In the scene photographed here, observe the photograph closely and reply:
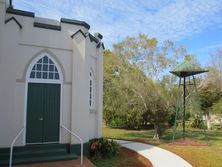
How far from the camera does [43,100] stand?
985 cm

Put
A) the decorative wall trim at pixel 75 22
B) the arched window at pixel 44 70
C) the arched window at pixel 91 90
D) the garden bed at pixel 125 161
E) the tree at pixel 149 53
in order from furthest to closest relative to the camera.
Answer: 1. the tree at pixel 149 53
2. the arched window at pixel 91 90
3. the decorative wall trim at pixel 75 22
4. the arched window at pixel 44 70
5. the garden bed at pixel 125 161

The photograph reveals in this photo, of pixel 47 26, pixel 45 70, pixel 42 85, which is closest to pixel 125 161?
pixel 42 85

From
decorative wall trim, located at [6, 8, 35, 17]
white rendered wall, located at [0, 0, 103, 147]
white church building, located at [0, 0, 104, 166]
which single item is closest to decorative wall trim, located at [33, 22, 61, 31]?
white church building, located at [0, 0, 104, 166]

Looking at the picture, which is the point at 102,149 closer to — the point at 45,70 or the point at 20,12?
the point at 45,70

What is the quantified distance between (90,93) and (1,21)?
503 centimetres

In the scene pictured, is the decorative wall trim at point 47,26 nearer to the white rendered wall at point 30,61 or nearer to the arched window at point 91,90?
the white rendered wall at point 30,61

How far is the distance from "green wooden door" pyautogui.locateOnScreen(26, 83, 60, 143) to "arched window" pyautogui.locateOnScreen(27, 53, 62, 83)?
10.1 inches

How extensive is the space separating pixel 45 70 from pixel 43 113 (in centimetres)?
181

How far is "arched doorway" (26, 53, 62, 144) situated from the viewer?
379 inches

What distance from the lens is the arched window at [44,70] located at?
32.3 ft

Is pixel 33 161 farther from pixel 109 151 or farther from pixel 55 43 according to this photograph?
pixel 55 43

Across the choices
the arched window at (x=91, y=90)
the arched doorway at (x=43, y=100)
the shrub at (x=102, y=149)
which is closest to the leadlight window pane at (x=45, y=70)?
the arched doorway at (x=43, y=100)

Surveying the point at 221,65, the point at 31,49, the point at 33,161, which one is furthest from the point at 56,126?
the point at 221,65

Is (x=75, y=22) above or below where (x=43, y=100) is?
above
